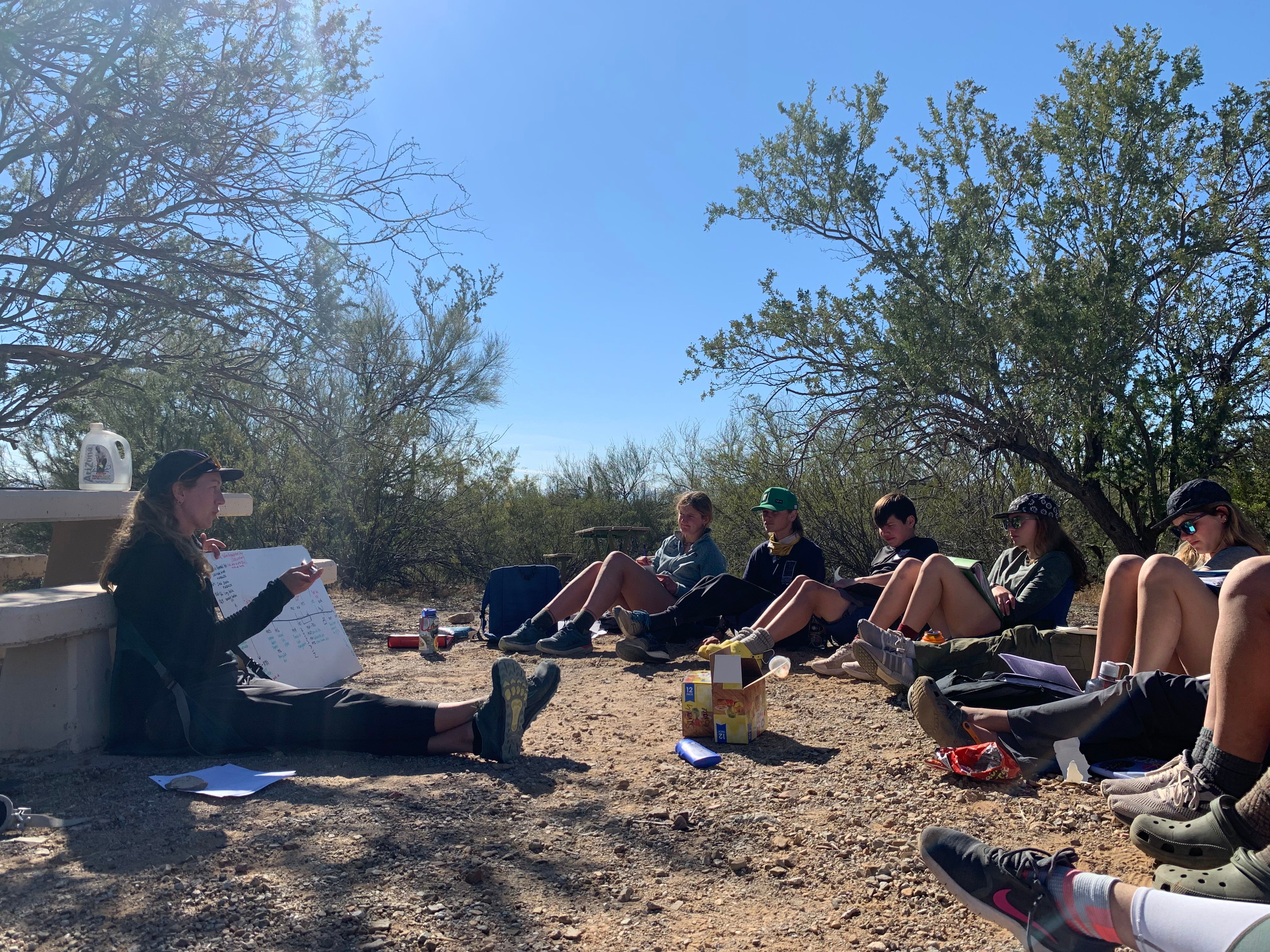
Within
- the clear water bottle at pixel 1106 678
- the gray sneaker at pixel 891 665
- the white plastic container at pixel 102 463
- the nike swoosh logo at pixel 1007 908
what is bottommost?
the nike swoosh logo at pixel 1007 908

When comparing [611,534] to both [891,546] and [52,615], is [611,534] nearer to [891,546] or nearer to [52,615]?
[891,546]

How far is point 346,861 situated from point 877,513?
358 centimetres

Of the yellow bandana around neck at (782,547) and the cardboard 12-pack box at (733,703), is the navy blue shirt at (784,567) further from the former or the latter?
the cardboard 12-pack box at (733,703)

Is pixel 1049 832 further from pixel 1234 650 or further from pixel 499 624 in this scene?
pixel 499 624

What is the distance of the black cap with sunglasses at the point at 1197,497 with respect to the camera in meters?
3.52

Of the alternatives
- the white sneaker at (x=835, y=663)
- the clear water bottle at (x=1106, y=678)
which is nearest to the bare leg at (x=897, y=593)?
the white sneaker at (x=835, y=663)

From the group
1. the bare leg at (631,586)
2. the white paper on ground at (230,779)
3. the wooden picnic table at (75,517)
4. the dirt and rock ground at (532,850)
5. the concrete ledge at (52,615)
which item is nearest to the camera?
the dirt and rock ground at (532,850)

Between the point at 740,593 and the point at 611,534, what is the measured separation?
4.82 meters

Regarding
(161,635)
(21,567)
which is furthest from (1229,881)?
(21,567)

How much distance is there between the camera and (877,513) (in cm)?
512

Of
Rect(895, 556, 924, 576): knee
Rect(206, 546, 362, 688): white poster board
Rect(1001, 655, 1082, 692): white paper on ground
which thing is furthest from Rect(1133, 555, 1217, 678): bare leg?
Rect(206, 546, 362, 688): white poster board

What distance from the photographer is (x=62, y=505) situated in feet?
13.5

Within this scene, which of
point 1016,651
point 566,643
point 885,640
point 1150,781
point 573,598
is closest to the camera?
point 1150,781

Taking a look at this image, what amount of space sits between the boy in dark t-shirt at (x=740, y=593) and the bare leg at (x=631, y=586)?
284mm
